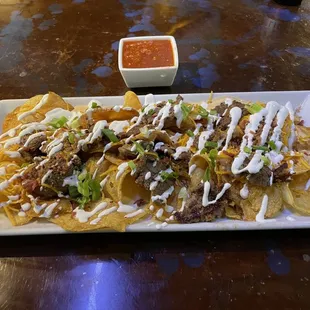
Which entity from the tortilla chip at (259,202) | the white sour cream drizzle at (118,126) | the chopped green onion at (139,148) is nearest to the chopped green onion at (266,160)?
the tortilla chip at (259,202)

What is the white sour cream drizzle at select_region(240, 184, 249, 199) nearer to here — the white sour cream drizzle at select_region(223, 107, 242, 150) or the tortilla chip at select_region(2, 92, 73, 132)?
the white sour cream drizzle at select_region(223, 107, 242, 150)

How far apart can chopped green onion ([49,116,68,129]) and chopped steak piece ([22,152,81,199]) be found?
26 cm

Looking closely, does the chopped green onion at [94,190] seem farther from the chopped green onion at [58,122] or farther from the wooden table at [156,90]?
the chopped green onion at [58,122]

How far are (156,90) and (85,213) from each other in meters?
1.27

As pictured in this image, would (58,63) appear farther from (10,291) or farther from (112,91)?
(10,291)

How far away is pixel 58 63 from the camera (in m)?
3.00

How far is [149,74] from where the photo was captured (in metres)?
2.43

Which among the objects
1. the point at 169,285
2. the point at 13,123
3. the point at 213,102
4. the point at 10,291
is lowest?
the point at 10,291

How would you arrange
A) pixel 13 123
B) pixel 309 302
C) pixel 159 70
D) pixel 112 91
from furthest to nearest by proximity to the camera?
pixel 112 91 < pixel 159 70 < pixel 13 123 < pixel 309 302

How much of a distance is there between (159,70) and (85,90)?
663mm

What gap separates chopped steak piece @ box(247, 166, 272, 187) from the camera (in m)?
1.62

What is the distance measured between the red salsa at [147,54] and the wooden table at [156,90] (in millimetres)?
237

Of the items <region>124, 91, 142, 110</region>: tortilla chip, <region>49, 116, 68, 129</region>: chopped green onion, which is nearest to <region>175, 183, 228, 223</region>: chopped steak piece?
<region>124, 91, 142, 110</region>: tortilla chip

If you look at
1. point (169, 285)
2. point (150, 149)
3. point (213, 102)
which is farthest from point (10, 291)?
point (213, 102)
